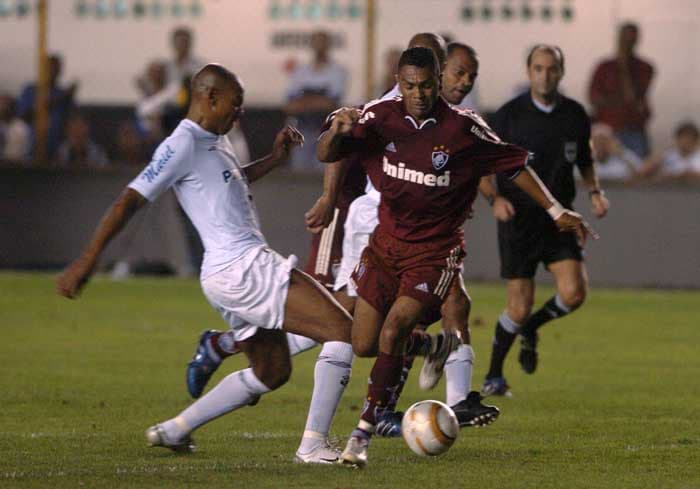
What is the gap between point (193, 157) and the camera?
773cm

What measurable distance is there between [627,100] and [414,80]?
11.4 meters

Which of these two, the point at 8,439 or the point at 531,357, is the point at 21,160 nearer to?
the point at 531,357

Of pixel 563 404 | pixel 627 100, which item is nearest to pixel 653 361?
pixel 563 404

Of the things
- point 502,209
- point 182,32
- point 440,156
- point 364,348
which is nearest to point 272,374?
point 364,348

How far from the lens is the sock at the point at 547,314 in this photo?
11094mm

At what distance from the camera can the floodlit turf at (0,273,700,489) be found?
7.47 metres

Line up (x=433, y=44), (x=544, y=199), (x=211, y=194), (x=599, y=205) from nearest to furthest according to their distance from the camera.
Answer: (x=211, y=194) < (x=544, y=199) < (x=433, y=44) < (x=599, y=205)

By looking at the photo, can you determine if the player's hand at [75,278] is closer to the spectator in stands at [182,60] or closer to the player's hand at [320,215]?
the player's hand at [320,215]

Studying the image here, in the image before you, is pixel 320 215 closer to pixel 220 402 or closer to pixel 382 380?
pixel 382 380

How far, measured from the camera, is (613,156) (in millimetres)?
18922

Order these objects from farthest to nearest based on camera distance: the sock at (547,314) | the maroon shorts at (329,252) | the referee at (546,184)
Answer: the sock at (547,314) < the referee at (546,184) < the maroon shorts at (329,252)

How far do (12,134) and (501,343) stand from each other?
1044 cm

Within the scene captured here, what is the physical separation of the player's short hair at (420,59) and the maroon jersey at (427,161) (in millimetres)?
290

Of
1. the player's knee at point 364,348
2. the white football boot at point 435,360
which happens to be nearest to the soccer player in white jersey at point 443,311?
the white football boot at point 435,360
